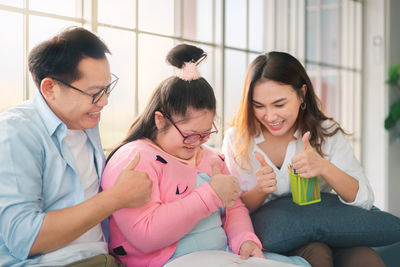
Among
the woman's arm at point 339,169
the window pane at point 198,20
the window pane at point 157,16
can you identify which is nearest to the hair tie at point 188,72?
the woman's arm at point 339,169

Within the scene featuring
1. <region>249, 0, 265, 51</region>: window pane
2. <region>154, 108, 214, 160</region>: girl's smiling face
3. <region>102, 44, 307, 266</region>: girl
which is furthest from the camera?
<region>249, 0, 265, 51</region>: window pane

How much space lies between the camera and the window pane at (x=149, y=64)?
7.45 ft

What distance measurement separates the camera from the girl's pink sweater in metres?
1.24

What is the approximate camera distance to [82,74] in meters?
1.22

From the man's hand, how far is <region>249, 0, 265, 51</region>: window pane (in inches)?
87.1

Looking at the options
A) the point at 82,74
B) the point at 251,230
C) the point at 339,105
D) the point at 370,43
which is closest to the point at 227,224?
the point at 251,230

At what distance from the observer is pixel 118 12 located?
6.90 feet

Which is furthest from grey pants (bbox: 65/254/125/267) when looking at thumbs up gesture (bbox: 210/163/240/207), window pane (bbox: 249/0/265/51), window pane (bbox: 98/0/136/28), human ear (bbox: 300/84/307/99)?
window pane (bbox: 249/0/265/51)

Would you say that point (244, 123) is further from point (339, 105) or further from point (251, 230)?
point (339, 105)

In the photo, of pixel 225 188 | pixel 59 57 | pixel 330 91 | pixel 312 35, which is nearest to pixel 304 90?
pixel 225 188

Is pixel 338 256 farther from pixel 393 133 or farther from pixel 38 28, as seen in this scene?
pixel 393 133

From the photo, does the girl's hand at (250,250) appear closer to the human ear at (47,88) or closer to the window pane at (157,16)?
the human ear at (47,88)

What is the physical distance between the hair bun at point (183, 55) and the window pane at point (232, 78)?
1473 mm

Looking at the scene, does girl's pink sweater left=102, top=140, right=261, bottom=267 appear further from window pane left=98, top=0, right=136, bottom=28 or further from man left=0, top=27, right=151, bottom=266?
window pane left=98, top=0, right=136, bottom=28
